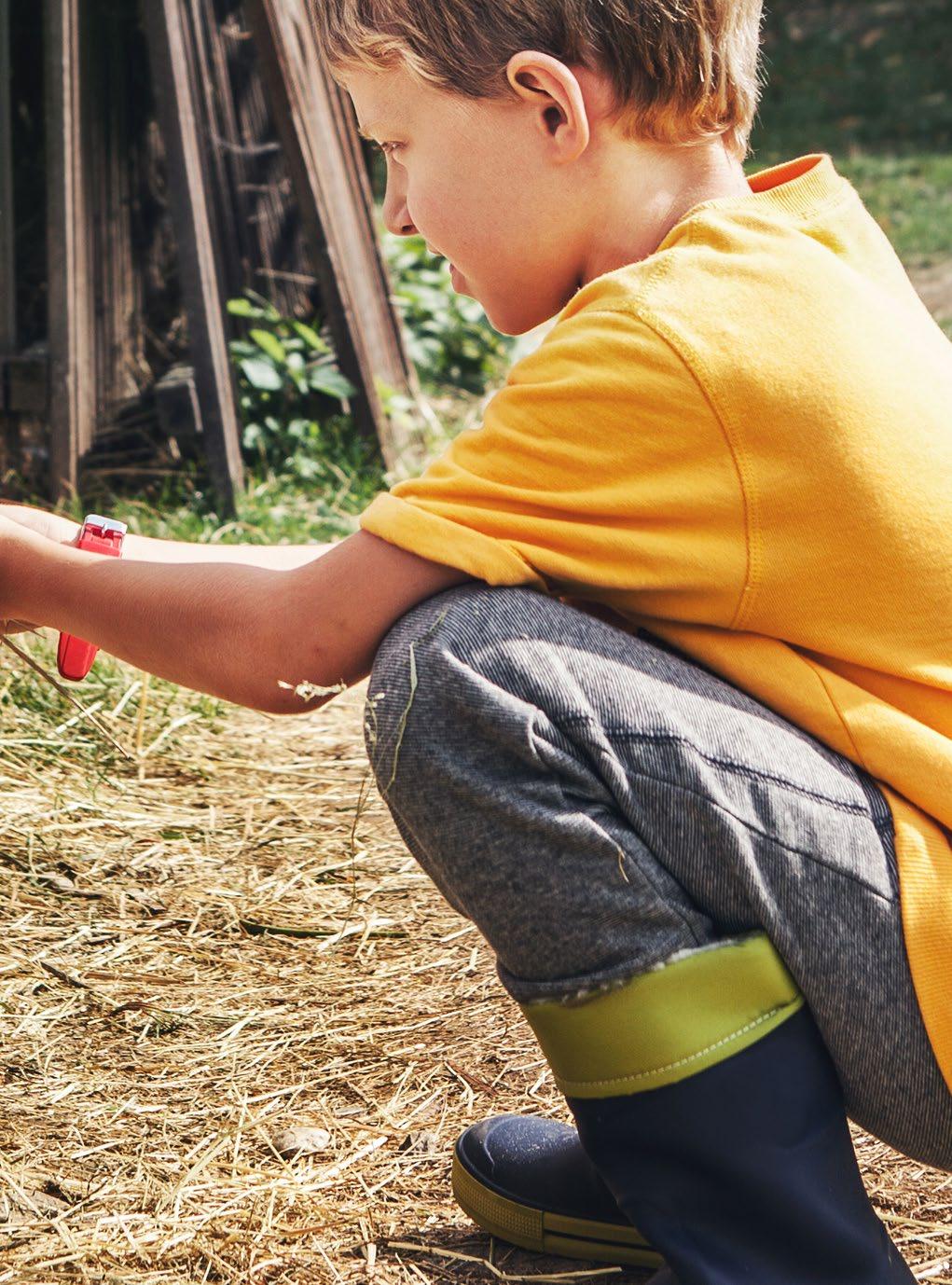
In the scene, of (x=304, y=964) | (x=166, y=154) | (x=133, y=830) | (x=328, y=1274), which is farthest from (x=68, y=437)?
(x=328, y=1274)

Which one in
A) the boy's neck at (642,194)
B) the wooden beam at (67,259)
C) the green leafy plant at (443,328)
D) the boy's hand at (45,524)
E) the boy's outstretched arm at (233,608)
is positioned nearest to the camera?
the boy's outstretched arm at (233,608)

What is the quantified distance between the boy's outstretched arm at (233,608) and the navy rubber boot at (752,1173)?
448 mm

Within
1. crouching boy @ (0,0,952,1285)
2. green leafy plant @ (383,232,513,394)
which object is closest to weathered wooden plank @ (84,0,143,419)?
green leafy plant @ (383,232,513,394)

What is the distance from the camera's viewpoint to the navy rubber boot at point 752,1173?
114 cm

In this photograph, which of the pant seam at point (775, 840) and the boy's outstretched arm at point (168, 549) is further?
the boy's outstretched arm at point (168, 549)

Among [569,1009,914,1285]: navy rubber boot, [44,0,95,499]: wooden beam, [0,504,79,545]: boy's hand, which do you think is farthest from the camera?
[44,0,95,499]: wooden beam

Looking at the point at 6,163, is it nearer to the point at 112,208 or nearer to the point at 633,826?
the point at 112,208

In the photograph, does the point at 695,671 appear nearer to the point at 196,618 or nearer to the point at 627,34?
the point at 196,618

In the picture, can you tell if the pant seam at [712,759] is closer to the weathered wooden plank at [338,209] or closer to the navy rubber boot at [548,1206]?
the navy rubber boot at [548,1206]

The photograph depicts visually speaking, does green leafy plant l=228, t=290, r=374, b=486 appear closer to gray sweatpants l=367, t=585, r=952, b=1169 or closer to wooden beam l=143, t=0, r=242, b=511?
wooden beam l=143, t=0, r=242, b=511

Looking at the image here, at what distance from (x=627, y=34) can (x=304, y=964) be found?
1.19m

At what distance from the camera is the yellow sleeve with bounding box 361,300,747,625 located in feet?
3.83

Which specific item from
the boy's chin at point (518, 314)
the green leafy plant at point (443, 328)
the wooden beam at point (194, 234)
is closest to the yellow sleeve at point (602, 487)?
the boy's chin at point (518, 314)

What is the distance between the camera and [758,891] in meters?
1.16
